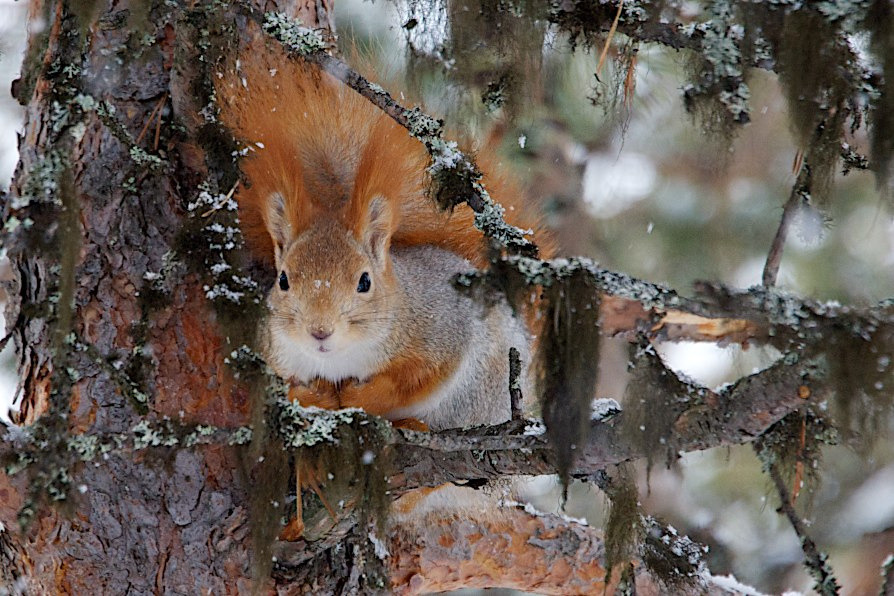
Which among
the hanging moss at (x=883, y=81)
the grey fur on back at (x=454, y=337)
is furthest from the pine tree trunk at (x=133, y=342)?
the hanging moss at (x=883, y=81)

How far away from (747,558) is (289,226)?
2.04 meters

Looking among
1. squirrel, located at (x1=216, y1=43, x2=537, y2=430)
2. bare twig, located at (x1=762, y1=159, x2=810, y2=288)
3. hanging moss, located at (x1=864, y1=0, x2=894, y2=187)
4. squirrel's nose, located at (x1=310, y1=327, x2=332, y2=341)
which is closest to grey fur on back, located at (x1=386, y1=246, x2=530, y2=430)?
squirrel, located at (x1=216, y1=43, x2=537, y2=430)

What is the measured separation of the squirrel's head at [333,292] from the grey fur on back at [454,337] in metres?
0.08

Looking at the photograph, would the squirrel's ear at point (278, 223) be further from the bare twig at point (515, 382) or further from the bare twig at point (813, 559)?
the bare twig at point (813, 559)

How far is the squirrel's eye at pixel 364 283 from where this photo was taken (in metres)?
1.87

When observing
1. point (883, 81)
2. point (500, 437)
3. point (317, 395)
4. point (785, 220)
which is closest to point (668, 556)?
point (500, 437)

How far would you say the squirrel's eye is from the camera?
1.87 m

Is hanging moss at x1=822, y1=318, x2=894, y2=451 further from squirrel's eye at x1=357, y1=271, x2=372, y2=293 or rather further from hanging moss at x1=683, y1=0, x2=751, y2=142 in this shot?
squirrel's eye at x1=357, y1=271, x2=372, y2=293

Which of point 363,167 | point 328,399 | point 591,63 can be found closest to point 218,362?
point 328,399

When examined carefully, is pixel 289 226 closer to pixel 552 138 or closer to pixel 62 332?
pixel 62 332

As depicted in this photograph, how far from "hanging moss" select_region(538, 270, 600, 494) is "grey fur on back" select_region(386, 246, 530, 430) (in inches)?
30.8

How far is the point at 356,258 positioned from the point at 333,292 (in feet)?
0.34

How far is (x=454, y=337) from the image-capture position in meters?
2.01

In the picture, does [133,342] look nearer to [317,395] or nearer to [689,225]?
[317,395]
